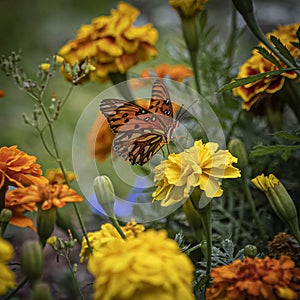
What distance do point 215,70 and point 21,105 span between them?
0.71 metres

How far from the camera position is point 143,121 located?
598mm

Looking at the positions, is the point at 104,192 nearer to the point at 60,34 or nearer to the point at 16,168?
the point at 16,168

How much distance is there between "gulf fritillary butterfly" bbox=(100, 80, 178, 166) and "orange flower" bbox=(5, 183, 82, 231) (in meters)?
0.10

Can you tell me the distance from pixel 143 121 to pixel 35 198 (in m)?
0.14

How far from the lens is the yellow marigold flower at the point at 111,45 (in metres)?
0.76

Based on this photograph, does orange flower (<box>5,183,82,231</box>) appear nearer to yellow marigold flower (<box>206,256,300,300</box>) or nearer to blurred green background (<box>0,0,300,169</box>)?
yellow marigold flower (<box>206,256,300,300</box>)

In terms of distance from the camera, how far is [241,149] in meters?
0.64

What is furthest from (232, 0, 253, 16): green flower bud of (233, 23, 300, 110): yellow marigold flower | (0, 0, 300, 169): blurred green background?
(0, 0, 300, 169): blurred green background

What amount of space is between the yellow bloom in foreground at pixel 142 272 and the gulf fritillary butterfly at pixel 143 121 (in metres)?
0.21

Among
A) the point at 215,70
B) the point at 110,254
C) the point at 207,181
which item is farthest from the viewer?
the point at 215,70

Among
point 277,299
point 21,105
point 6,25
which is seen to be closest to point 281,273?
point 277,299

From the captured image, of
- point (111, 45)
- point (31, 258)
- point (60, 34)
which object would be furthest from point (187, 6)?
point (60, 34)

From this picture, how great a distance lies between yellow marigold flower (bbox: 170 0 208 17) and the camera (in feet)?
2.40

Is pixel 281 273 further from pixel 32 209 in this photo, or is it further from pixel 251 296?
pixel 32 209
